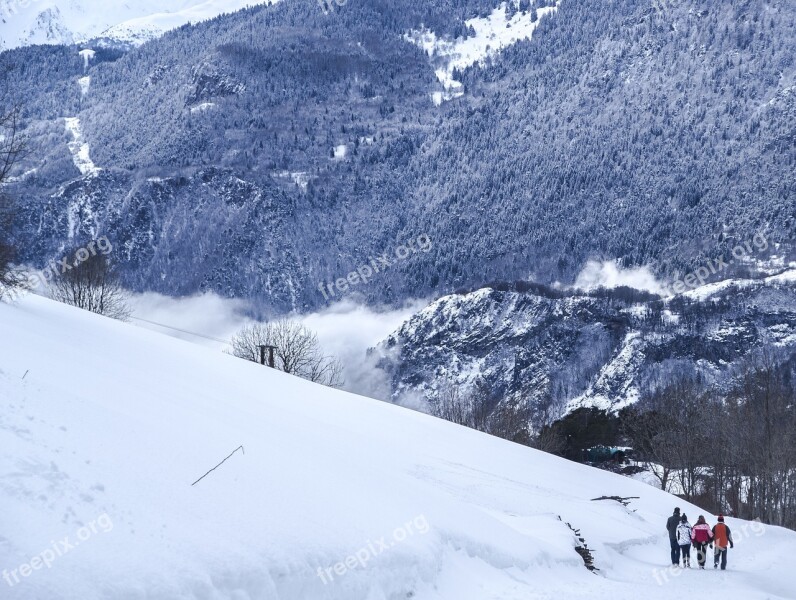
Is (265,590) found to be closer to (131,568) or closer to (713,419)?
(131,568)

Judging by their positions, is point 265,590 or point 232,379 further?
point 232,379

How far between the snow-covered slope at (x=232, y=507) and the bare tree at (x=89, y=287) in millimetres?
40575

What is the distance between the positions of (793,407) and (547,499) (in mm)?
50387

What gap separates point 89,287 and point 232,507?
5964cm

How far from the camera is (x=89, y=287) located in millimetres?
67875

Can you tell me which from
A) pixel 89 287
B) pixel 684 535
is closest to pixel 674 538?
pixel 684 535

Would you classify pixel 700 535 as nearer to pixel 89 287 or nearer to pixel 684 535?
pixel 684 535

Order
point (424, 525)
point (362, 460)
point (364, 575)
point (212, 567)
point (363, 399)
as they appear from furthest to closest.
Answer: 1. point (363, 399)
2. point (362, 460)
3. point (424, 525)
4. point (364, 575)
5. point (212, 567)

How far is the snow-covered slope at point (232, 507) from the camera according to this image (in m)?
10.7

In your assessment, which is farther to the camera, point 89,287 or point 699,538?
point 89,287

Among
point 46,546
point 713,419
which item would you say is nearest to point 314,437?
point 46,546

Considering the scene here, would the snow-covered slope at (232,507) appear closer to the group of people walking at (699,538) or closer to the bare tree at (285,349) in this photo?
the group of people walking at (699,538)

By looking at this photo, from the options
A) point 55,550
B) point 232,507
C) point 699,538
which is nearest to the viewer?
point 55,550

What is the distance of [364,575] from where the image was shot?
44.3ft
